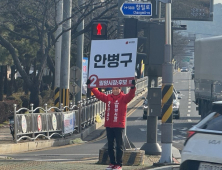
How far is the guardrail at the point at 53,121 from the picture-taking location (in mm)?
17922

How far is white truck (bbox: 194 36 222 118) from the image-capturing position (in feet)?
74.4

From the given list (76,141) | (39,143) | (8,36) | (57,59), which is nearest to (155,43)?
(39,143)

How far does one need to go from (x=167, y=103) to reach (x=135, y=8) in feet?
8.33

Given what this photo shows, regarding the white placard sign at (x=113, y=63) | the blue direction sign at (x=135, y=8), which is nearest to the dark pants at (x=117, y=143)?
the white placard sign at (x=113, y=63)

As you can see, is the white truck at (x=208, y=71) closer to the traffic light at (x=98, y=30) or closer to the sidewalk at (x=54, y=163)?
the sidewalk at (x=54, y=163)

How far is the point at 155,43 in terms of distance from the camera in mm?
12945

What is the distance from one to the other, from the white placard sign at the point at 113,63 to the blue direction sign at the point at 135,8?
7.56 feet

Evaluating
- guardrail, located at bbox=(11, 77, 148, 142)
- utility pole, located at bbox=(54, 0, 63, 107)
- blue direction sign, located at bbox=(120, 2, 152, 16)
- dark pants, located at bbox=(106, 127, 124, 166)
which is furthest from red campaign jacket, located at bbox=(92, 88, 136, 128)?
utility pole, located at bbox=(54, 0, 63, 107)

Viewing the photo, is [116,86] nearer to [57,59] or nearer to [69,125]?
[69,125]

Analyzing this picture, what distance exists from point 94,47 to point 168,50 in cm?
195

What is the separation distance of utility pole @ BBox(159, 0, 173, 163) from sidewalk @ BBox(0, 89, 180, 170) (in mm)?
317

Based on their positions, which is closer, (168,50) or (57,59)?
(168,50)

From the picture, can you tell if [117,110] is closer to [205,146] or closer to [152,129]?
[205,146]

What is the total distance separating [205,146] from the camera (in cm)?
699
